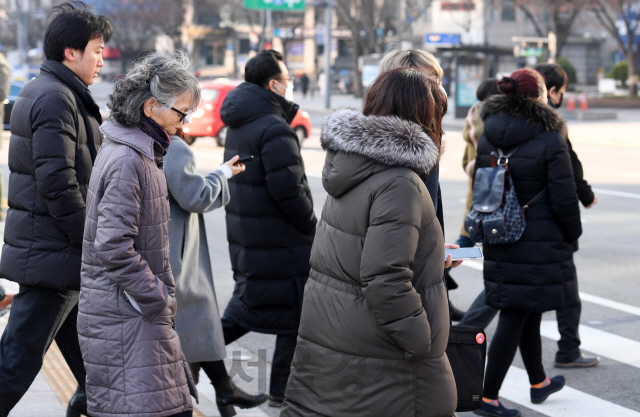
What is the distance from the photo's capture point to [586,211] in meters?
11.2

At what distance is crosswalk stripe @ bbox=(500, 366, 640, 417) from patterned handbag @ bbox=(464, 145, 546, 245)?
104 centimetres

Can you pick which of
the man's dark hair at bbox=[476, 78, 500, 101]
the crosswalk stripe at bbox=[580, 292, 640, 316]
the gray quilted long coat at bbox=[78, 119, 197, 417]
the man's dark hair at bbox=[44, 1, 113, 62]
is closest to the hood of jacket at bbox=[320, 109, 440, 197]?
the gray quilted long coat at bbox=[78, 119, 197, 417]

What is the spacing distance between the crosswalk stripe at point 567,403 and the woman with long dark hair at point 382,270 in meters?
1.98

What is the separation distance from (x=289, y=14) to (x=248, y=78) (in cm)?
7036

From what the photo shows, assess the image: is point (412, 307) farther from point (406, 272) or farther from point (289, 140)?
point (289, 140)

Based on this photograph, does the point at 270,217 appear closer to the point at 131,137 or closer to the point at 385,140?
the point at 131,137

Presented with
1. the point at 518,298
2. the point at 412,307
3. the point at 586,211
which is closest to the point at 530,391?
the point at 518,298

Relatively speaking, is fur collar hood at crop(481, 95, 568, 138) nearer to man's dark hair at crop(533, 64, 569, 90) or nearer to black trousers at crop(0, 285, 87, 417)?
man's dark hair at crop(533, 64, 569, 90)

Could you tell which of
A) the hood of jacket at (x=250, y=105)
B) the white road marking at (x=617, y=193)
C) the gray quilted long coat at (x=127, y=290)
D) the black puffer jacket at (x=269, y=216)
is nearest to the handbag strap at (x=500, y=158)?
the black puffer jacket at (x=269, y=216)

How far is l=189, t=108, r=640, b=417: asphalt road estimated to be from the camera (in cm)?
488

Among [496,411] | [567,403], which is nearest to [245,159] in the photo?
[496,411]

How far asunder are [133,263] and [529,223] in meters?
2.28

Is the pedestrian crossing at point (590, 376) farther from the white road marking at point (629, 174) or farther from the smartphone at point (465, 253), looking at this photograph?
the white road marking at point (629, 174)

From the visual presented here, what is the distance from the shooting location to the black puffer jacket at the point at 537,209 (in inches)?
169
